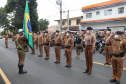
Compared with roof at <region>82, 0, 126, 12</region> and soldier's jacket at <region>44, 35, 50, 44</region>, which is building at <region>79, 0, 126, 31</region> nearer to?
roof at <region>82, 0, 126, 12</region>

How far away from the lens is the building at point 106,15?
734 inches

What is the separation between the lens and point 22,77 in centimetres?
458

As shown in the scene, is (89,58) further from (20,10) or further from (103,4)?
(20,10)

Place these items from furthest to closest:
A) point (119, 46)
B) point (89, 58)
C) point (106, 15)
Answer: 1. point (106, 15)
2. point (89, 58)
3. point (119, 46)

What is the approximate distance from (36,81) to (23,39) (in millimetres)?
1809

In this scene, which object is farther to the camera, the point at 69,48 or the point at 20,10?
the point at 20,10

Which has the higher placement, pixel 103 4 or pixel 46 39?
pixel 103 4

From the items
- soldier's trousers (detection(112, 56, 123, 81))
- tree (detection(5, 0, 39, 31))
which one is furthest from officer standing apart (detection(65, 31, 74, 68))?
tree (detection(5, 0, 39, 31))

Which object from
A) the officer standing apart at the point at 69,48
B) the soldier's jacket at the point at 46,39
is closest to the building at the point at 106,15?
the soldier's jacket at the point at 46,39

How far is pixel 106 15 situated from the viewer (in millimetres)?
21125

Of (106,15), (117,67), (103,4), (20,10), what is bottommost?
(117,67)

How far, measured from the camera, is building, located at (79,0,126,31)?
18641 millimetres

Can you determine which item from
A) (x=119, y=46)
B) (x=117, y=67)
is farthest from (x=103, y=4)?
(x=117, y=67)

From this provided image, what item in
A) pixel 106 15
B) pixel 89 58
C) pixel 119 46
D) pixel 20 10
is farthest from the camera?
pixel 20 10
